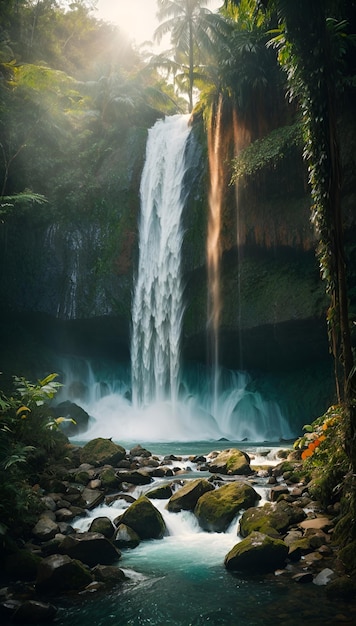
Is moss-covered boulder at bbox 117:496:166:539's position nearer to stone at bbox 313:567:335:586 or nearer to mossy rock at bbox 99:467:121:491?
mossy rock at bbox 99:467:121:491

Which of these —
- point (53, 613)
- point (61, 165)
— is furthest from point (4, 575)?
point (61, 165)

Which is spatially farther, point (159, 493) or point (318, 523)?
point (159, 493)

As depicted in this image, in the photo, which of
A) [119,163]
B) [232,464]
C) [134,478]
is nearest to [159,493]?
[134,478]

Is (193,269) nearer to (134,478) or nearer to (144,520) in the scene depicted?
(134,478)

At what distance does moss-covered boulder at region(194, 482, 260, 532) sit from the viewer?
7.01m

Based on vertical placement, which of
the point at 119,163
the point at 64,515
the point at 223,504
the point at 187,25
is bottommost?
the point at 64,515

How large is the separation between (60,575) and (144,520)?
196 centimetres

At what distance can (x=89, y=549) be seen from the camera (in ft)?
19.3

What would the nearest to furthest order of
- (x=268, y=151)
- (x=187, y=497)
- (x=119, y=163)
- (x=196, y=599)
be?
(x=196, y=599) → (x=187, y=497) → (x=268, y=151) → (x=119, y=163)

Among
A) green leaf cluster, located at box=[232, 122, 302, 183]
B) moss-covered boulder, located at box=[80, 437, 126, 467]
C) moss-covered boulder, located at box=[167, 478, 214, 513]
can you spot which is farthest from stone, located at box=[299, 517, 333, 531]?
green leaf cluster, located at box=[232, 122, 302, 183]

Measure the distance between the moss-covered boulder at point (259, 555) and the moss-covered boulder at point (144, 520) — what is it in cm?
149

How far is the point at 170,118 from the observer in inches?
916

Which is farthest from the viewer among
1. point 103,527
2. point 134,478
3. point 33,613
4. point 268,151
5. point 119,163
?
point 119,163

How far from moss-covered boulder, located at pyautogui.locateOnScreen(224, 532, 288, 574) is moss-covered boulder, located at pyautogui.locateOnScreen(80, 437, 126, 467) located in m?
4.70
